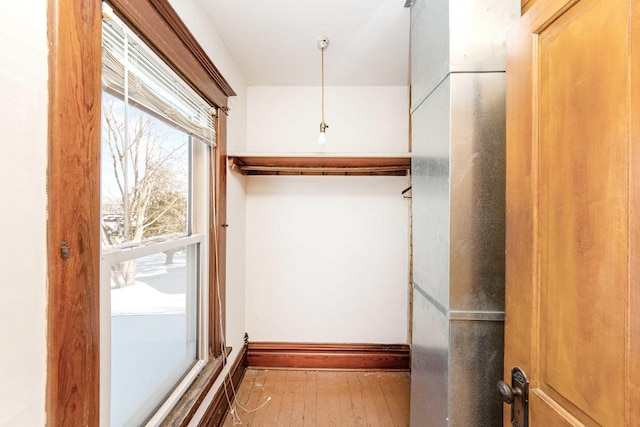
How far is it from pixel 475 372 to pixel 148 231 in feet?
4.67

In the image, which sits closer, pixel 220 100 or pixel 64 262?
pixel 64 262

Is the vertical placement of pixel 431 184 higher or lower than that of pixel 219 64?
lower

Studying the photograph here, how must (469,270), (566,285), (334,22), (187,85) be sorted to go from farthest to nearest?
1. (334,22)
2. (187,85)
3. (469,270)
4. (566,285)

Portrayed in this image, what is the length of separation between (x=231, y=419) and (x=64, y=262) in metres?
1.77

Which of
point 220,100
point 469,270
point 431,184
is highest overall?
point 220,100

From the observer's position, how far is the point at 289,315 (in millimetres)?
2770

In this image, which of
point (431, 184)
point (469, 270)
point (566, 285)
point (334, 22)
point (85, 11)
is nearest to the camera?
point (566, 285)

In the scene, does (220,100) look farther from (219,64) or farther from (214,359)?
(214,359)

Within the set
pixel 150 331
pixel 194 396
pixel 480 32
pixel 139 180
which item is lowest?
pixel 194 396

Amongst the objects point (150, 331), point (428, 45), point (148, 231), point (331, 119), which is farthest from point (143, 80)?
point (331, 119)

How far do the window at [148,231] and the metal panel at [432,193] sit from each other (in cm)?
115

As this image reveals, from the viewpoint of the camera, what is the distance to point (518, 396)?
0.84m

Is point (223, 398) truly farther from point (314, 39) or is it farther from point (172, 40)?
point (314, 39)

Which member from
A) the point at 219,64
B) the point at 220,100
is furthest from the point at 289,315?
the point at 219,64
